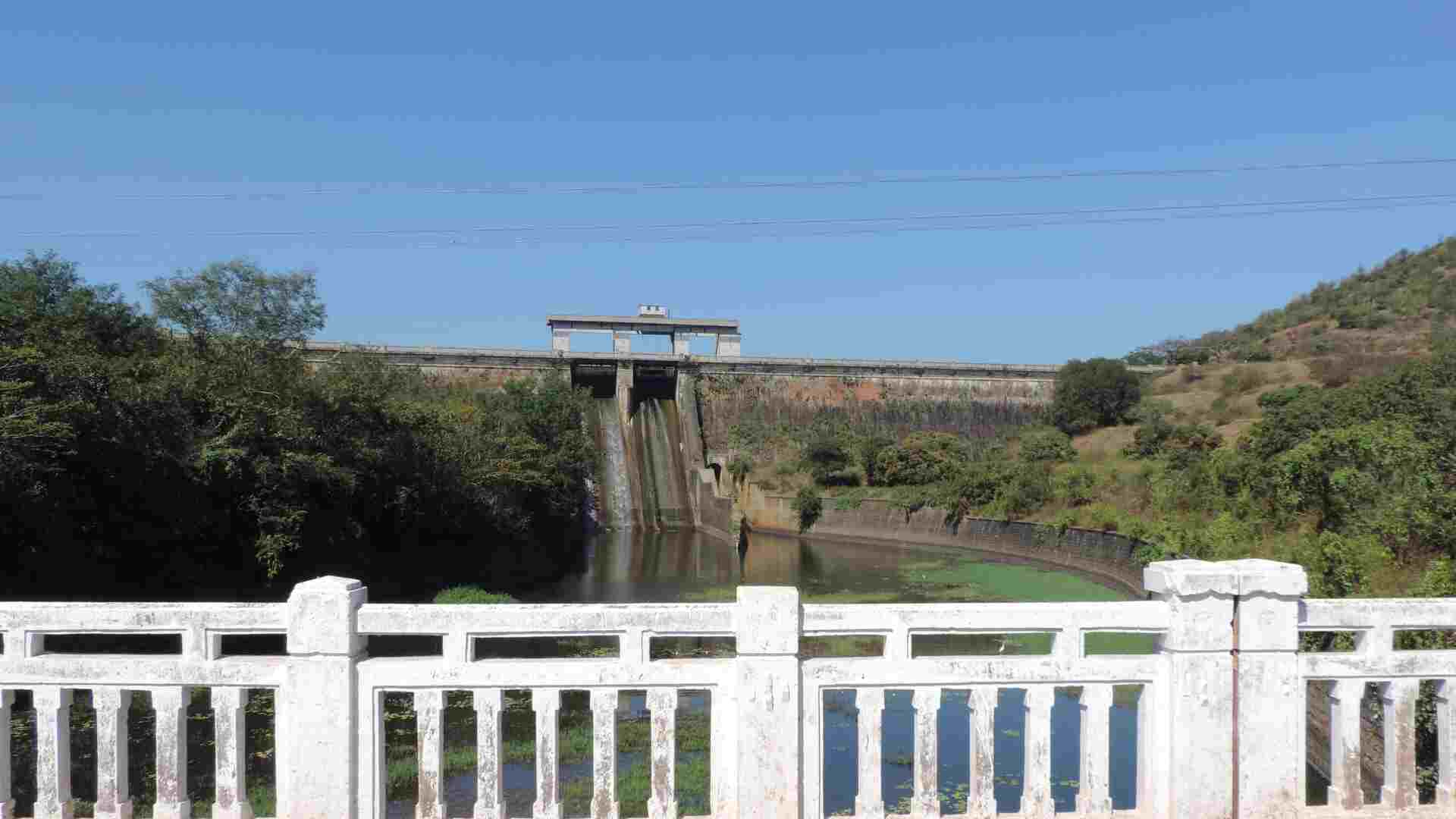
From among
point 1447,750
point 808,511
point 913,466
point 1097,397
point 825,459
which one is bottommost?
point 808,511

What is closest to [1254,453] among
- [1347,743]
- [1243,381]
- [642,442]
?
[1347,743]

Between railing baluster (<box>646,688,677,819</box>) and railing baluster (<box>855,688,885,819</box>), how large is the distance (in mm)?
781

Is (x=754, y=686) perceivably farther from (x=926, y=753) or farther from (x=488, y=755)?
(x=488, y=755)

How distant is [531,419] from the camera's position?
36.7 metres

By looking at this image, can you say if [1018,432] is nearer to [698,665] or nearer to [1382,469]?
[1382,469]

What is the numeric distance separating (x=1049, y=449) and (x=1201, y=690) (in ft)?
120

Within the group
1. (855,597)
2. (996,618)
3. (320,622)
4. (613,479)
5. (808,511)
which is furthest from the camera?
(613,479)

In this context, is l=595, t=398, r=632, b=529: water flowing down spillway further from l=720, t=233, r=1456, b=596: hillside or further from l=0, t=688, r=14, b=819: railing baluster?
l=0, t=688, r=14, b=819: railing baluster

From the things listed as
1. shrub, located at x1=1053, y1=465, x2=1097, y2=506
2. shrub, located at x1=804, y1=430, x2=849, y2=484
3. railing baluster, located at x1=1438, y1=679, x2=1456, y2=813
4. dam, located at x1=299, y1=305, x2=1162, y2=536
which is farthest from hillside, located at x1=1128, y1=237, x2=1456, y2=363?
railing baluster, located at x1=1438, y1=679, x2=1456, y2=813

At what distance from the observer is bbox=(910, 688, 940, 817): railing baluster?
4.40 meters

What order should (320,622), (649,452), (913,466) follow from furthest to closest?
1. (649,452)
2. (913,466)
3. (320,622)

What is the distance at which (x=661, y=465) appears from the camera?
147ft

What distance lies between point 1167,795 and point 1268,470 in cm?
1676

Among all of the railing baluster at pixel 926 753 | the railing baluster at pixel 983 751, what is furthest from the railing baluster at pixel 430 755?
the railing baluster at pixel 983 751
